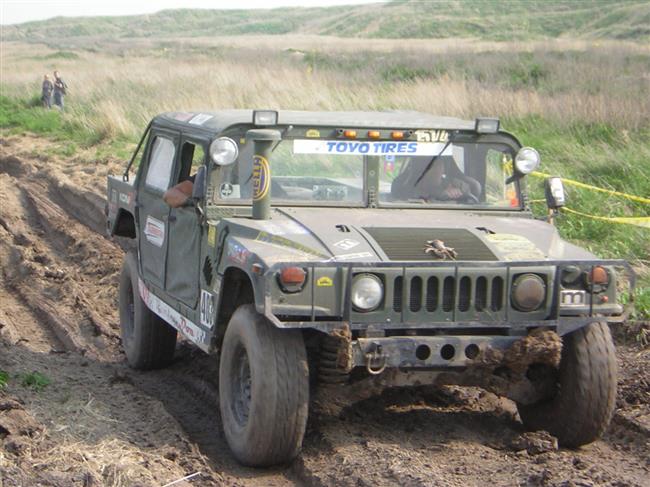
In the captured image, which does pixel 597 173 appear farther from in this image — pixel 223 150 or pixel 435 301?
pixel 435 301

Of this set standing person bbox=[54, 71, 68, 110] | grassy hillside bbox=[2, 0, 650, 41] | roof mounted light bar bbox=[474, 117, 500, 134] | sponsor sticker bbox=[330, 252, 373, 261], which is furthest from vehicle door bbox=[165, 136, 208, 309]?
grassy hillside bbox=[2, 0, 650, 41]

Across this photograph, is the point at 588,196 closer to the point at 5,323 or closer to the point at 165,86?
the point at 5,323

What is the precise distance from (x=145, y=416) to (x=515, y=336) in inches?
89.9

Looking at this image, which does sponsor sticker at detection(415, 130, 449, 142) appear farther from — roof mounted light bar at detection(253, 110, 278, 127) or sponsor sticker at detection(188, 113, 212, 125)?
sponsor sticker at detection(188, 113, 212, 125)

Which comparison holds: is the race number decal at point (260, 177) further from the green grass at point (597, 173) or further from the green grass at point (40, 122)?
the green grass at point (40, 122)

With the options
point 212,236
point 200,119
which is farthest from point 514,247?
point 200,119

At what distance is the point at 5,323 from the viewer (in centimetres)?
934

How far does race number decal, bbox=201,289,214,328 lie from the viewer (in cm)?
638

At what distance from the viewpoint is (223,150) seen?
6445 mm

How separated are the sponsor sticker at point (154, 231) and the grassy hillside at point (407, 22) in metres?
45.4

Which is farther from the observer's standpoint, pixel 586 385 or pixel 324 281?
pixel 586 385

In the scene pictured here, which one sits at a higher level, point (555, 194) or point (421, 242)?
point (555, 194)

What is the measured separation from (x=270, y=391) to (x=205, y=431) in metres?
1.26

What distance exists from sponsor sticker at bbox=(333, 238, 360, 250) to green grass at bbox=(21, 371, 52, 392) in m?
2.37
